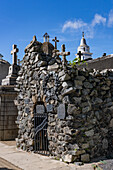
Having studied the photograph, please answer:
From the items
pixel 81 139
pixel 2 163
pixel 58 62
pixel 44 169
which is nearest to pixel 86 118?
pixel 81 139

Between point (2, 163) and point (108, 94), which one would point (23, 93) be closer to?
point (2, 163)

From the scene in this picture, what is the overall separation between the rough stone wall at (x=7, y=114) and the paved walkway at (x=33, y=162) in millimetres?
2572

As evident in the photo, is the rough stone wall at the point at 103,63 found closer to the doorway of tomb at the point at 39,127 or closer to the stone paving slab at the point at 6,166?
the doorway of tomb at the point at 39,127

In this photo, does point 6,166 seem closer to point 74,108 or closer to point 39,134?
point 39,134

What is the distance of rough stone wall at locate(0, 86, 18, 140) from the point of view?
32.1 feet

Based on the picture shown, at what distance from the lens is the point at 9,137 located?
987 centimetres

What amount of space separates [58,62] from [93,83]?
1.57m

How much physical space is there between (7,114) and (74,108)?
5335 mm

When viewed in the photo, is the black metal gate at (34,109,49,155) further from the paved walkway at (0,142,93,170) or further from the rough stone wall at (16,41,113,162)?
the paved walkway at (0,142,93,170)

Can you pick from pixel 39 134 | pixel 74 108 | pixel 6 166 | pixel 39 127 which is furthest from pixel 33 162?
pixel 74 108

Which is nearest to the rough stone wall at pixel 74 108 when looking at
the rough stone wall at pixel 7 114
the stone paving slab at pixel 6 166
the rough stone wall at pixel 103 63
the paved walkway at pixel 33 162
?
the paved walkway at pixel 33 162

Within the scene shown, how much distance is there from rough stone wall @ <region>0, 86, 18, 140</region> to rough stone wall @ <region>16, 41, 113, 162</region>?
311 cm

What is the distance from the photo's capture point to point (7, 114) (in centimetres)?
999

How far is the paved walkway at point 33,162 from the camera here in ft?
17.0
